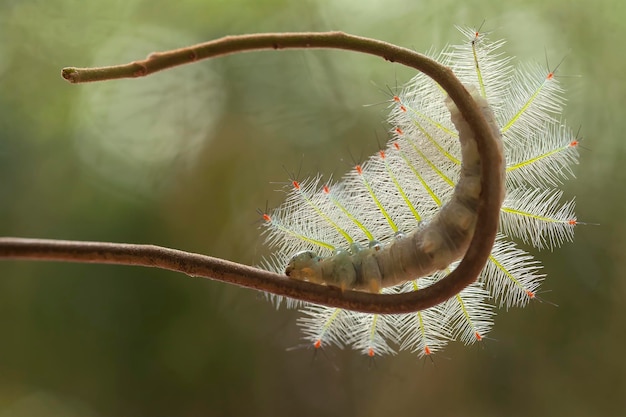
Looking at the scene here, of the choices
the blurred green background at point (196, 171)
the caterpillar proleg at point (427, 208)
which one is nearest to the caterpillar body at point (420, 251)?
the caterpillar proleg at point (427, 208)

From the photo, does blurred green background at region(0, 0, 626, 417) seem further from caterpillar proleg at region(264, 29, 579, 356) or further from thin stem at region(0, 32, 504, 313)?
thin stem at region(0, 32, 504, 313)

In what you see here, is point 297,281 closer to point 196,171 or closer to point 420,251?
point 420,251

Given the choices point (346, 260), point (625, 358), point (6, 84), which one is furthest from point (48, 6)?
point (625, 358)

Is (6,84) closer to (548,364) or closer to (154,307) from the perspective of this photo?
(154,307)

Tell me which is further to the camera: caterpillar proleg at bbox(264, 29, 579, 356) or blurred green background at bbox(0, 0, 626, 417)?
blurred green background at bbox(0, 0, 626, 417)

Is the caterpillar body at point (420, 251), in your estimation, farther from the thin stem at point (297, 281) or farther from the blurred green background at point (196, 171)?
the blurred green background at point (196, 171)

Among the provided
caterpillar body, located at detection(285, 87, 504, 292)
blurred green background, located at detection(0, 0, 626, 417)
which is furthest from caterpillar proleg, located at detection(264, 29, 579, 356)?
blurred green background, located at detection(0, 0, 626, 417)
